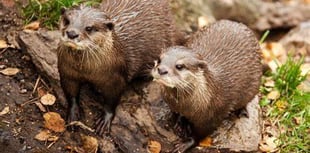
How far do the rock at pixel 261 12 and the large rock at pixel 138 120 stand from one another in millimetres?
1710

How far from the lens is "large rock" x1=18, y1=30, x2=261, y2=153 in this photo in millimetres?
3414

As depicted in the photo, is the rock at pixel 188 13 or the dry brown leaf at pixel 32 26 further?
the rock at pixel 188 13

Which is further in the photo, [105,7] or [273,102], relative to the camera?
[273,102]

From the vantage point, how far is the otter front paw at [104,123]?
3398 mm

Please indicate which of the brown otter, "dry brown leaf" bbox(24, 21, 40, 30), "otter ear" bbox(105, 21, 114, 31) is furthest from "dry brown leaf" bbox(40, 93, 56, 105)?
"otter ear" bbox(105, 21, 114, 31)

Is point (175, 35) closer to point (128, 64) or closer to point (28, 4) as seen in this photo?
point (128, 64)

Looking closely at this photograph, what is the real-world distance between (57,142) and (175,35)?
1.12 meters

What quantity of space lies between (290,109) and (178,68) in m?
1.32

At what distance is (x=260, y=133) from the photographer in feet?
12.1

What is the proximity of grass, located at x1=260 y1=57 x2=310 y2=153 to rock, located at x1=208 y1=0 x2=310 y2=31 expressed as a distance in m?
1.24

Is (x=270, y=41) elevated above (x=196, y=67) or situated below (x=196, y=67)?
below

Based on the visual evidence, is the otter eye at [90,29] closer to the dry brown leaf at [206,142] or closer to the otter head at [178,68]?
the otter head at [178,68]

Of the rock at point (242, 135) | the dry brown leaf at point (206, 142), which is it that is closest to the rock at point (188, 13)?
the rock at point (242, 135)

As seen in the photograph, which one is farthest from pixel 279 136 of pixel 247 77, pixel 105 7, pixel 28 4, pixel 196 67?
pixel 28 4
